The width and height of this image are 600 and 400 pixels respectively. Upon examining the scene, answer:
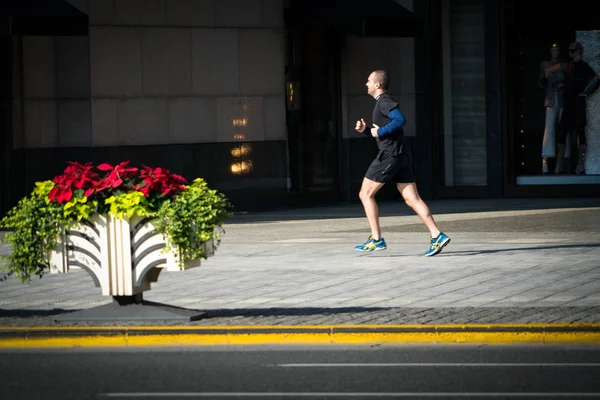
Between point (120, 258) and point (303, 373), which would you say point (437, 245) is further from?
point (303, 373)

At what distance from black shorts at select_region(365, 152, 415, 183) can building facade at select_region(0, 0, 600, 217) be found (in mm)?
5150

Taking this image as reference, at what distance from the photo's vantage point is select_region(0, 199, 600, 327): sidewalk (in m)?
9.55

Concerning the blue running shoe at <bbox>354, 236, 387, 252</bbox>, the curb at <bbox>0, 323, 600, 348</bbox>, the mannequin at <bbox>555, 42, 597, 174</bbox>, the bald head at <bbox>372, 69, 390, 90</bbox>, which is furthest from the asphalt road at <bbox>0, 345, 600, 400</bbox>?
the mannequin at <bbox>555, 42, 597, 174</bbox>

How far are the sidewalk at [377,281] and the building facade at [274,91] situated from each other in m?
2.79

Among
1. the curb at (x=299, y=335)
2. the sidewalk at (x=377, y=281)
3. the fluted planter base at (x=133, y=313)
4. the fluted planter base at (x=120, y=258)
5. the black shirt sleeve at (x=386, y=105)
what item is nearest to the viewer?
the curb at (x=299, y=335)

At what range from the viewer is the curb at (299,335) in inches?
345

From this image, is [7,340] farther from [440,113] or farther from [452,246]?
[440,113]

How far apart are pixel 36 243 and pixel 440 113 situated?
13.0 m

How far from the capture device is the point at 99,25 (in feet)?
61.3

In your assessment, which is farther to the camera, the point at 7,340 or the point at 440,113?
the point at 440,113


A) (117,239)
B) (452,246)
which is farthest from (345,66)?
(117,239)

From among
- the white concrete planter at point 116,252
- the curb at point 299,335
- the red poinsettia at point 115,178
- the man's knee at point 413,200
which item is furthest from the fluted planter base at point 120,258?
the man's knee at point 413,200

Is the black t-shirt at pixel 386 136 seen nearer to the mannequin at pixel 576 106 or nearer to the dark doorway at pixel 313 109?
the dark doorway at pixel 313 109

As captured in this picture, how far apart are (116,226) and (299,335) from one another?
1485 mm
